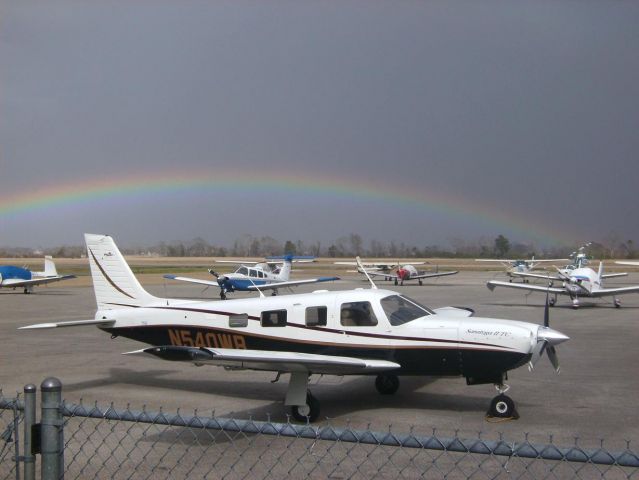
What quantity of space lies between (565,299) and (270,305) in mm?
30015

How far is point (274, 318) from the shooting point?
36.0ft

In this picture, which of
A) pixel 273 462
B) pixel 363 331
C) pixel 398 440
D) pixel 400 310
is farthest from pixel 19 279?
pixel 398 440

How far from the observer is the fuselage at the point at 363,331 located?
388 inches

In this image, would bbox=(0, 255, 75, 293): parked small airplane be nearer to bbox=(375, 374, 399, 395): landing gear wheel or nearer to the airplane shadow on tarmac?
the airplane shadow on tarmac

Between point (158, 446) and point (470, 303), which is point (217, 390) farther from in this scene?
point (470, 303)

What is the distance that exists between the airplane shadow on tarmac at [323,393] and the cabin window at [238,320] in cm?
132

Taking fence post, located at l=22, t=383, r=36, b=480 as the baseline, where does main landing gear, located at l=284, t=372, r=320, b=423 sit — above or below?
below

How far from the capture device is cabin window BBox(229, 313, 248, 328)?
1119 cm

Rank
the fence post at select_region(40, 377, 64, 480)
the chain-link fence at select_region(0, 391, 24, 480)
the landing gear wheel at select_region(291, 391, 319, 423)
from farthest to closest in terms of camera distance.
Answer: the landing gear wheel at select_region(291, 391, 319, 423)
the chain-link fence at select_region(0, 391, 24, 480)
the fence post at select_region(40, 377, 64, 480)

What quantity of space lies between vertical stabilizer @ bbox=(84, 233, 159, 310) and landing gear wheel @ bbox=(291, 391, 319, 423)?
4.41 m

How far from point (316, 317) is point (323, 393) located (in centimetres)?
190

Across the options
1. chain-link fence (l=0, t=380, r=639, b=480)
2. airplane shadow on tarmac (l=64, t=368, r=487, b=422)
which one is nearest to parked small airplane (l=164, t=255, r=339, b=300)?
→ airplane shadow on tarmac (l=64, t=368, r=487, b=422)

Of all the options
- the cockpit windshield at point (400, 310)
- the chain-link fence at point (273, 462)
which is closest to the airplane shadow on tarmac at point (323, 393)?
the cockpit windshield at point (400, 310)

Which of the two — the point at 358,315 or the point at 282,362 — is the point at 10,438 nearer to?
the point at 282,362
